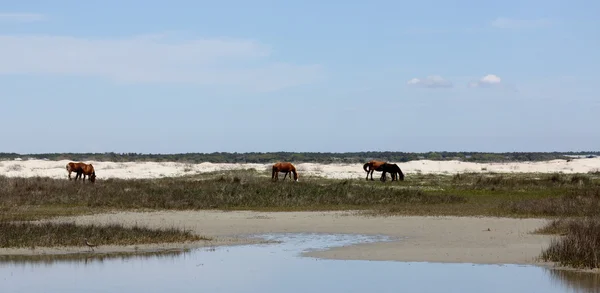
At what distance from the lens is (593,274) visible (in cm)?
1892

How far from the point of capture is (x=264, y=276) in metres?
19.3

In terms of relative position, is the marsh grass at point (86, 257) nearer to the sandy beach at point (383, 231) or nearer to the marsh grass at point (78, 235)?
the sandy beach at point (383, 231)

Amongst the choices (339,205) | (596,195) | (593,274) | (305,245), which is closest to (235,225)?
(305,245)

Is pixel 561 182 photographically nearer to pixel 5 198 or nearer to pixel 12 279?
pixel 5 198

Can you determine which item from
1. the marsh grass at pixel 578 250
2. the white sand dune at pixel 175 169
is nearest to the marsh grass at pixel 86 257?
the marsh grass at pixel 578 250

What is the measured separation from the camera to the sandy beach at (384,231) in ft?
73.6

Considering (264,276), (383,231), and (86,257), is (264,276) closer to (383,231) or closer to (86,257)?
(86,257)

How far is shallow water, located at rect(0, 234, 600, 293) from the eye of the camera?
Answer: 17719mm

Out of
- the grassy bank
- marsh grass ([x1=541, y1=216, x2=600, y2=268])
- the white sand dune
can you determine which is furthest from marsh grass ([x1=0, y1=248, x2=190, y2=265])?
the white sand dune

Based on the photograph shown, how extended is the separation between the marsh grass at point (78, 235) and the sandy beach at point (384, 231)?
1.30ft

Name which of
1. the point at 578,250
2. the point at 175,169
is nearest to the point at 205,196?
the point at 578,250

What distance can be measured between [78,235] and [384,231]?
9344 millimetres

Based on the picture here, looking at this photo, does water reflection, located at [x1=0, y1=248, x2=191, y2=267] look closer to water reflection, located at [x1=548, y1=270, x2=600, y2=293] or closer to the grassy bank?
water reflection, located at [x1=548, y1=270, x2=600, y2=293]

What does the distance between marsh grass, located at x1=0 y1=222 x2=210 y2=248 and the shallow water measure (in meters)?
1.79
